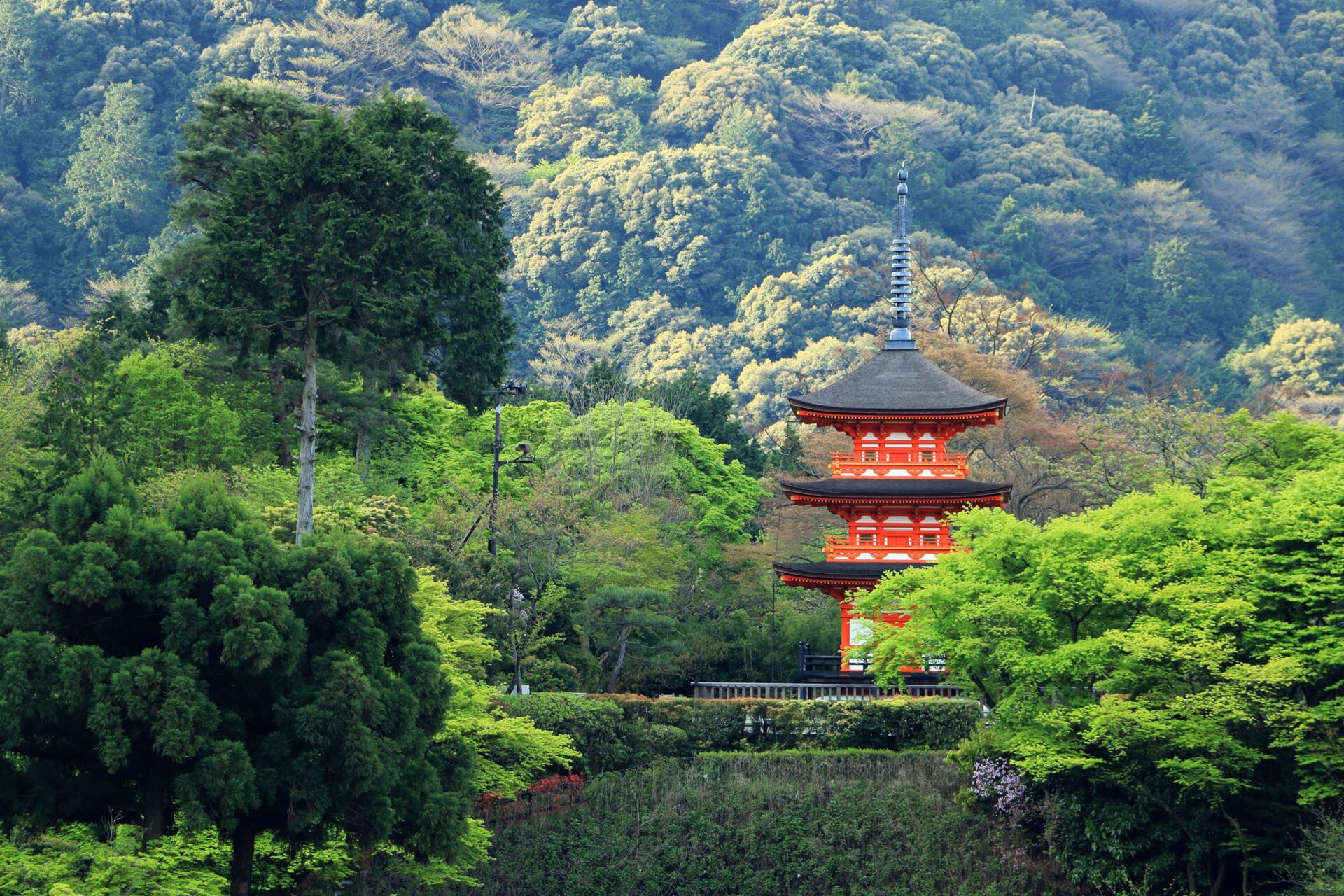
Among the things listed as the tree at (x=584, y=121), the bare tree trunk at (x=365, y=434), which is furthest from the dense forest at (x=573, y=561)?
the tree at (x=584, y=121)

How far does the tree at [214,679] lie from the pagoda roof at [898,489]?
46.8 feet

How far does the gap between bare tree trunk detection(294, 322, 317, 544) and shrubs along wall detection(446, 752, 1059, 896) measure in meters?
6.56

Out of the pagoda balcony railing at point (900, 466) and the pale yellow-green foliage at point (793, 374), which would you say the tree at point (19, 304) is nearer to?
the pale yellow-green foliage at point (793, 374)

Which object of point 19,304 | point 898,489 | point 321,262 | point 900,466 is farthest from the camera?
point 19,304

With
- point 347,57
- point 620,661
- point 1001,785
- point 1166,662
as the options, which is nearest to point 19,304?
point 347,57

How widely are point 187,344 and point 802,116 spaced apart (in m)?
53.0

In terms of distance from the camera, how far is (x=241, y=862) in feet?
85.8

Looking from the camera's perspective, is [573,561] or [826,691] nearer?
[826,691]

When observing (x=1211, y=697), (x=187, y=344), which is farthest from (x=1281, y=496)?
(x=187, y=344)

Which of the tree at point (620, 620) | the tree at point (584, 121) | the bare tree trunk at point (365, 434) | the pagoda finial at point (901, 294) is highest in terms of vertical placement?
the tree at point (584, 121)

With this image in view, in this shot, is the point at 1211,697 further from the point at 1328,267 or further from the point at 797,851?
the point at 1328,267

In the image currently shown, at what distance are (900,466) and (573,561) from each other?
7.07m

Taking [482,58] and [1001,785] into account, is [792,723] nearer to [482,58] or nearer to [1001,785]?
[1001,785]

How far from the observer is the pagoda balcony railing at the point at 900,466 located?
4062cm
